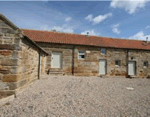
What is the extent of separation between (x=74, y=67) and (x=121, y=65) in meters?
6.80

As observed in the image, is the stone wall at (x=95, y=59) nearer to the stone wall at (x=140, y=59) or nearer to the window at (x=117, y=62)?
the stone wall at (x=140, y=59)

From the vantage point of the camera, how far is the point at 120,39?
17.0 metres

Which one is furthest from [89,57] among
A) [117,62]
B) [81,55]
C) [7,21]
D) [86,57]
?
[7,21]

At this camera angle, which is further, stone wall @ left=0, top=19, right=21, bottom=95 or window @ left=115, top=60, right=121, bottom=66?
window @ left=115, top=60, right=121, bottom=66

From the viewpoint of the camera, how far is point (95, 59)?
13.4 metres

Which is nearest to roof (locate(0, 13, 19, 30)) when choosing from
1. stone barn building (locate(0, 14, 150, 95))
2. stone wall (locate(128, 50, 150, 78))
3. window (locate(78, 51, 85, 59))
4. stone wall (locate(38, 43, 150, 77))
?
stone barn building (locate(0, 14, 150, 95))

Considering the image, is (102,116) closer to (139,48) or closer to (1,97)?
(1,97)

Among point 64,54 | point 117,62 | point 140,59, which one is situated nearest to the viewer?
point 64,54

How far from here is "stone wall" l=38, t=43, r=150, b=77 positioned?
492 inches

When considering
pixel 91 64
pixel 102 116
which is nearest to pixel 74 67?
pixel 91 64

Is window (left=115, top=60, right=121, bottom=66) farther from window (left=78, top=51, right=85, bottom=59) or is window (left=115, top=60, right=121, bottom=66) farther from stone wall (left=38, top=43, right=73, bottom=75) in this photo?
stone wall (left=38, top=43, right=73, bottom=75)

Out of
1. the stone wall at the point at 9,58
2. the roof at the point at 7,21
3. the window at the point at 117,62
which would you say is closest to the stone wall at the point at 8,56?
the stone wall at the point at 9,58

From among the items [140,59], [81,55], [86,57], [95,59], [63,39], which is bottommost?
[95,59]

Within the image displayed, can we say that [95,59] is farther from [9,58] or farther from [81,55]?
[9,58]
